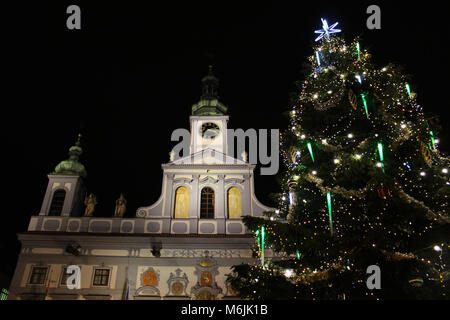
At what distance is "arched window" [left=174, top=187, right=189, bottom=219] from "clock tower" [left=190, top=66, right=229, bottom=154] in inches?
129

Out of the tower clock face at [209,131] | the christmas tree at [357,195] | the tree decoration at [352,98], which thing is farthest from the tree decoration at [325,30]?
the tower clock face at [209,131]

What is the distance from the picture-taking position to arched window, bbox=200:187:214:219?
18812 mm

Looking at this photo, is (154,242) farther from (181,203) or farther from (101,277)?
(101,277)

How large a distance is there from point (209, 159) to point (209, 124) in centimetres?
351

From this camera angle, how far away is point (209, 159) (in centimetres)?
2059

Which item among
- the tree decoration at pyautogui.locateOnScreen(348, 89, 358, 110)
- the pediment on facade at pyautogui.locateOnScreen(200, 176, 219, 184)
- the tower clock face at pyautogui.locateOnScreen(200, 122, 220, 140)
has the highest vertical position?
the tower clock face at pyautogui.locateOnScreen(200, 122, 220, 140)

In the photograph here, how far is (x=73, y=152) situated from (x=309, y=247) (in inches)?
704

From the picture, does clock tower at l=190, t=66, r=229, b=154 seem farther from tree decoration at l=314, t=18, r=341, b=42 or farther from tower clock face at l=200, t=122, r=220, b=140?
tree decoration at l=314, t=18, r=341, b=42

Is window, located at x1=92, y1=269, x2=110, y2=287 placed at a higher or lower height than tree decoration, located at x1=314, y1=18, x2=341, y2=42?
lower

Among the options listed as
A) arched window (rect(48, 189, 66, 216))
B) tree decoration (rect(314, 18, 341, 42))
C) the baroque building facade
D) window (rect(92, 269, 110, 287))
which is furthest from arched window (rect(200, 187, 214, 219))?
tree decoration (rect(314, 18, 341, 42))

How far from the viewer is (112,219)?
18188mm

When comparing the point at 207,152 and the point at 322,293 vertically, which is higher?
the point at 207,152
